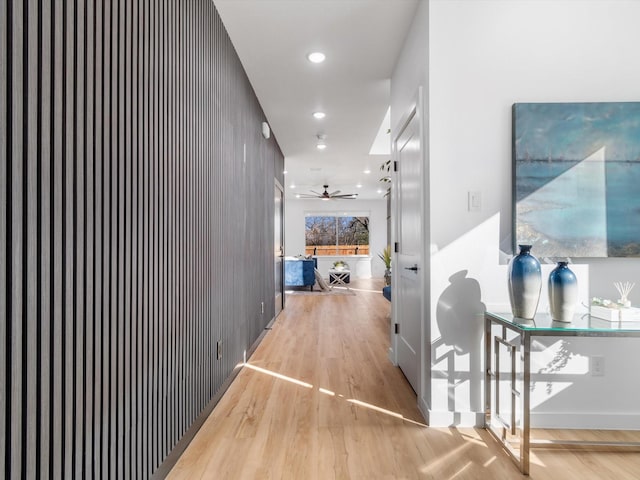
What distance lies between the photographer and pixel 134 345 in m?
1.42

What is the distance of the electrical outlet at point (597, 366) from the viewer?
215 cm

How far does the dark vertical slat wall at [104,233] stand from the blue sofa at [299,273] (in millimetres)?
6011

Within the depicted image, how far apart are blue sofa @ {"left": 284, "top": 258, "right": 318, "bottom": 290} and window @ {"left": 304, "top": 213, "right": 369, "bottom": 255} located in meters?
3.57

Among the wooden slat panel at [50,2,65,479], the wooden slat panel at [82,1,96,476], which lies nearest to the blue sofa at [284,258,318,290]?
the wooden slat panel at [82,1,96,476]

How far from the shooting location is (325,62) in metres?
3.19

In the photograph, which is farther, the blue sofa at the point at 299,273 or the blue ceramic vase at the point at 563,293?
the blue sofa at the point at 299,273

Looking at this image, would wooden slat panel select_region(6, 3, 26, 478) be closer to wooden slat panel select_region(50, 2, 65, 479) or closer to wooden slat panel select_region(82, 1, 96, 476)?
wooden slat panel select_region(50, 2, 65, 479)

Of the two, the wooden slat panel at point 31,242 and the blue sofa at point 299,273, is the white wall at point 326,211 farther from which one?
the wooden slat panel at point 31,242

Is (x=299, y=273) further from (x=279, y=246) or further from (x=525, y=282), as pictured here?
(x=525, y=282)

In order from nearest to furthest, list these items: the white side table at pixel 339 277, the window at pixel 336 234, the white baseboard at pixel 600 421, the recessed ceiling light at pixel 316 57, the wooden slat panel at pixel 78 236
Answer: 1. the wooden slat panel at pixel 78 236
2. the white baseboard at pixel 600 421
3. the recessed ceiling light at pixel 316 57
4. the white side table at pixel 339 277
5. the window at pixel 336 234

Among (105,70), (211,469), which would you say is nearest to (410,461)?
(211,469)

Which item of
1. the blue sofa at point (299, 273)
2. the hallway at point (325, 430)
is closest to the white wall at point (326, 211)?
the blue sofa at point (299, 273)

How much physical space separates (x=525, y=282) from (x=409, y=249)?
102 centimetres

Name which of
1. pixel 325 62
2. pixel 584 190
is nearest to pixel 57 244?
pixel 584 190
